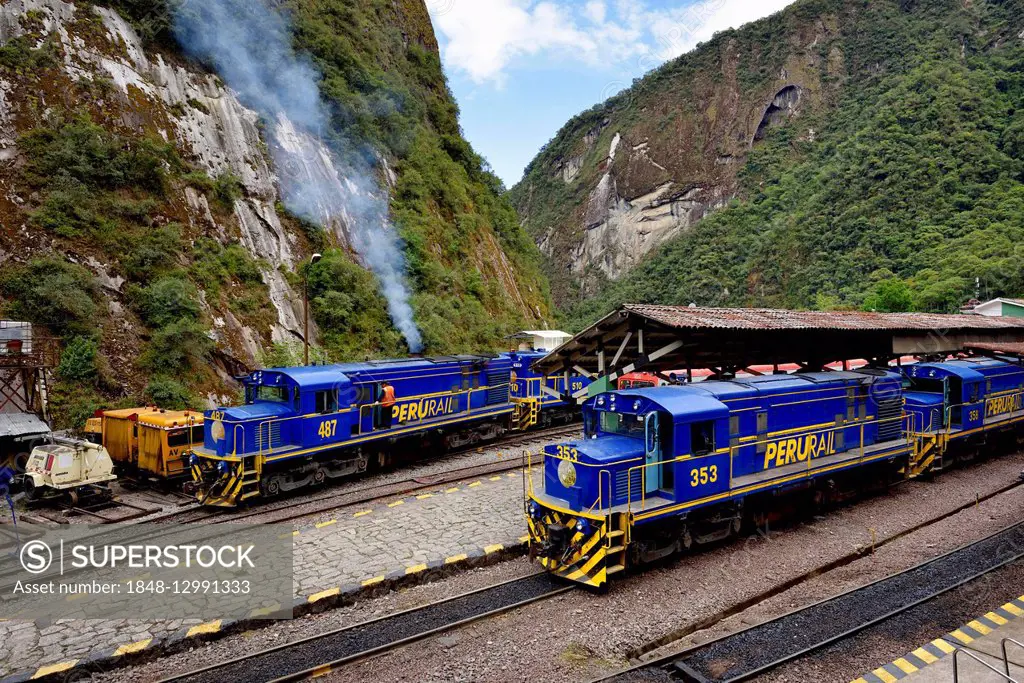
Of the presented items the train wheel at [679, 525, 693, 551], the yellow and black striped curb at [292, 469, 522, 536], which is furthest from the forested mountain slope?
the train wheel at [679, 525, 693, 551]

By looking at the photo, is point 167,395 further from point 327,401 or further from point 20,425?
point 327,401

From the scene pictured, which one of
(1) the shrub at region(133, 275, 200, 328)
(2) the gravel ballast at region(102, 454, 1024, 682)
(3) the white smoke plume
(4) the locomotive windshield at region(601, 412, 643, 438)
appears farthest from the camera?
(3) the white smoke plume

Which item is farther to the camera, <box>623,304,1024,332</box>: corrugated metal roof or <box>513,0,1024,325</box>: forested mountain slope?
<box>513,0,1024,325</box>: forested mountain slope

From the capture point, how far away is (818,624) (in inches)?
293

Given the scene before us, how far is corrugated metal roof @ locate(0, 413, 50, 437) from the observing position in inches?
560

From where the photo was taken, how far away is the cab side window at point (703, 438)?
30.3 ft

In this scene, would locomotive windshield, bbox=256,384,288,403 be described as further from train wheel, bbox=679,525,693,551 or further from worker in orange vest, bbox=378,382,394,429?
train wheel, bbox=679,525,693,551

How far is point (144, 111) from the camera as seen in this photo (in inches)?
1015

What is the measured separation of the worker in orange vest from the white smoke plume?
13.5m

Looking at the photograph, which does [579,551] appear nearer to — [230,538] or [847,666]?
[847,666]

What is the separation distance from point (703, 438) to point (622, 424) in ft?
4.27

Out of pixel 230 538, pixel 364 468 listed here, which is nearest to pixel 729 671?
pixel 230 538

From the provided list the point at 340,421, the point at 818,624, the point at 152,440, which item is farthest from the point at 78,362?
the point at 818,624

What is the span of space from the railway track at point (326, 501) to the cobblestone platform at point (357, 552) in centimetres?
52
